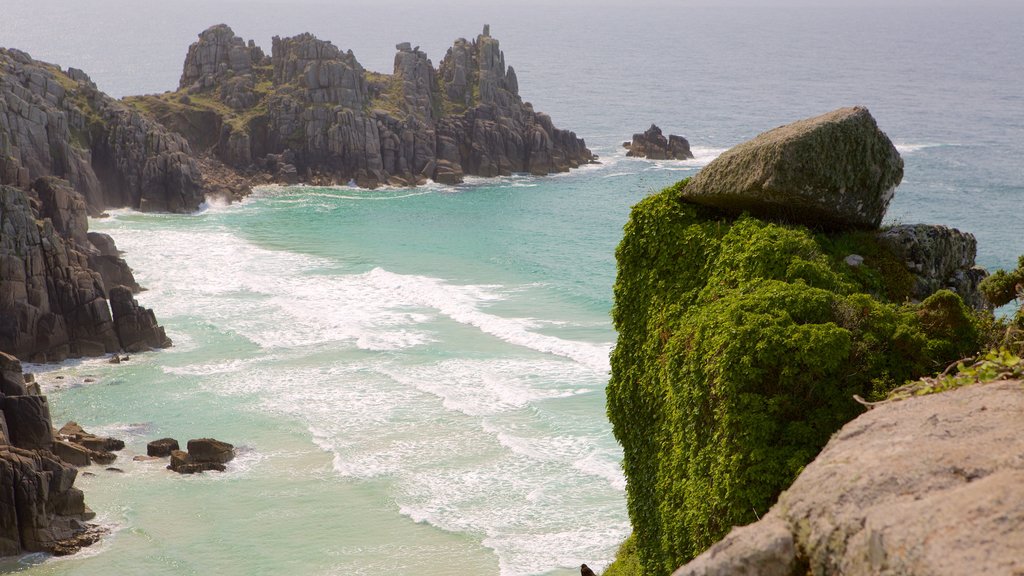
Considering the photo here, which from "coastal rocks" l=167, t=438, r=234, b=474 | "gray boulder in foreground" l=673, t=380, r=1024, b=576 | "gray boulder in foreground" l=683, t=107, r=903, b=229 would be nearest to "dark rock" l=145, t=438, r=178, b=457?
"coastal rocks" l=167, t=438, r=234, b=474

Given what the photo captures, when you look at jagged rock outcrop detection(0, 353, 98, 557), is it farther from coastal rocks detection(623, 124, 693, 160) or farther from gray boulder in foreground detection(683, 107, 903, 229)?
coastal rocks detection(623, 124, 693, 160)

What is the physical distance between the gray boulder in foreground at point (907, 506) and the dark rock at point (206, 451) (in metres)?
31.4

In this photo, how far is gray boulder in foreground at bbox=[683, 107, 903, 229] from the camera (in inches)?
776

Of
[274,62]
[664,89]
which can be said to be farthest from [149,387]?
[664,89]

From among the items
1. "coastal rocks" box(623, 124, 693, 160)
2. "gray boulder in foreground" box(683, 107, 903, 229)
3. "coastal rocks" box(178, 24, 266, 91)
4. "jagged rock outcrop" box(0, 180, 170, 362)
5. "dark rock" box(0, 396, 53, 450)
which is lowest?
"dark rock" box(0, 396, 53, 450)

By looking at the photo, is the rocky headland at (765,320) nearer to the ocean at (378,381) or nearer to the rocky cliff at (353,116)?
the ocean at (378,381)

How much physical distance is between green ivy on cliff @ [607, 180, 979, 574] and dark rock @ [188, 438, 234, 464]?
66.8ft

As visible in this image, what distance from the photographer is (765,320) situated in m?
16.8

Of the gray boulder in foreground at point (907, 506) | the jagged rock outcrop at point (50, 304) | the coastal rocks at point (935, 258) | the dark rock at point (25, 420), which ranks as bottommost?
the dark rock at point (25, 420)

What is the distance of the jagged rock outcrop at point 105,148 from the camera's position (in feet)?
265

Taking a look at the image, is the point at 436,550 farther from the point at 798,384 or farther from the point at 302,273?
the point at 302,273

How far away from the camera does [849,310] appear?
1691cm

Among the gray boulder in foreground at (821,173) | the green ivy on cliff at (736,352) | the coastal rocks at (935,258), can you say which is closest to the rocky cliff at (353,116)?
the green ivy on cliff at (736,352)

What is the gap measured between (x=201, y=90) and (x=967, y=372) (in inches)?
4374
